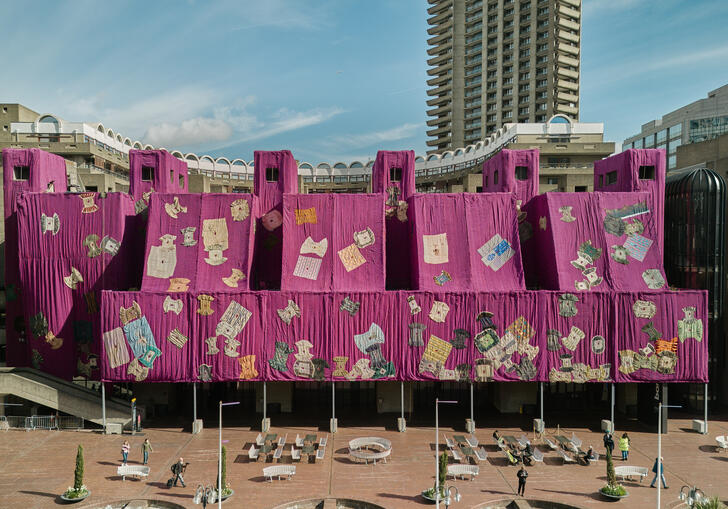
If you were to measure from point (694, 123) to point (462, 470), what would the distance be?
341ft

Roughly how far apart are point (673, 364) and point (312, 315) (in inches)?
930

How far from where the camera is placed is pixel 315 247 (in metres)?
34.7

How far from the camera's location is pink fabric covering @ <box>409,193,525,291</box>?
33.8m

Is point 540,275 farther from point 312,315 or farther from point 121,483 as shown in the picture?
point 121,483

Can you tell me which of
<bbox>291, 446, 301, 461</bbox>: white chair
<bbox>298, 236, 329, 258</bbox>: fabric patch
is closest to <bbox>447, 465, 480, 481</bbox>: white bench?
<bbox>291, 446, 301, 461</bbox>: white chair

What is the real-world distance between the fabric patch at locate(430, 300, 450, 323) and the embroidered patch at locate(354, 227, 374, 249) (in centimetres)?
629

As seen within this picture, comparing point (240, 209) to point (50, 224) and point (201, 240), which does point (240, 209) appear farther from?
point (50, 224)

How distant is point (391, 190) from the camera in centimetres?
4097

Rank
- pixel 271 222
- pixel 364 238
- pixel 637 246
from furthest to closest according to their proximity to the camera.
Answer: pixel 271 222 → pixel 364 238 → pixel 637 246

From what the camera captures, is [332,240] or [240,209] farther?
[240,209]

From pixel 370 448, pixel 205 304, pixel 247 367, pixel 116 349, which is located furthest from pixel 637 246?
pixel 116 349

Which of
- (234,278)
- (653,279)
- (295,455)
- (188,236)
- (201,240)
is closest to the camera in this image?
(295,455)

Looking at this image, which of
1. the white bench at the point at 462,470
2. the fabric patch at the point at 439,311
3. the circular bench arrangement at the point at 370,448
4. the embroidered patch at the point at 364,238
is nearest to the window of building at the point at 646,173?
the fabric patch at the point at 439,311

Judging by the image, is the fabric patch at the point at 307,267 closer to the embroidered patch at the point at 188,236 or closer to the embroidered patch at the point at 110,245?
the embroidered patch at the point at 188,236
